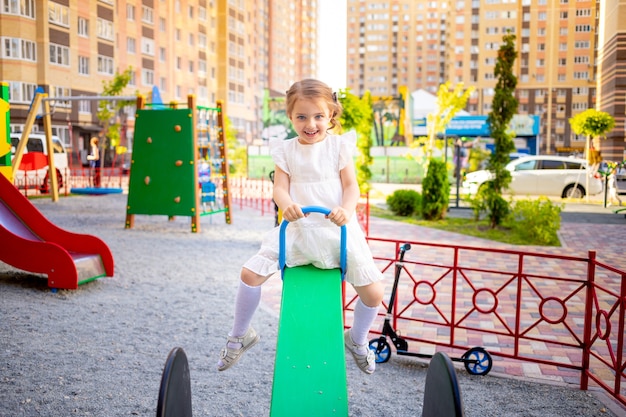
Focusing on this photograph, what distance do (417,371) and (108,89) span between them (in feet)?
41.8

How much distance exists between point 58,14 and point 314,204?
7474 millimetres

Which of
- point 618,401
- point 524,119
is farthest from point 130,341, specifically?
point 524,119

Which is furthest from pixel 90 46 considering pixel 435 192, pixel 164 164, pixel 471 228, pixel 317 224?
pixel 317 224

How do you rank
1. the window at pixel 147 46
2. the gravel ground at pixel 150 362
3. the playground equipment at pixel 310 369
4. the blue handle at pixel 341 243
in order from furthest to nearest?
the window at pixel 147 46 < the gravel ground at pixel 150 362 < the blue handle at pixel 341 243 < the playground equipment at pixel 310 369

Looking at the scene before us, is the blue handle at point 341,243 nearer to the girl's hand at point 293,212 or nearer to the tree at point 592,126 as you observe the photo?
the girl's hand at point 293,212

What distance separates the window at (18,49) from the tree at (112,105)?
4266 millimetres

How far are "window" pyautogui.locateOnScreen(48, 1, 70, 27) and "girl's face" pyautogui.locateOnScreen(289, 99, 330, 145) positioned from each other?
23.5ft

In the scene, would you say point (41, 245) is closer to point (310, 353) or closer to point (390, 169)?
point (310, 353)

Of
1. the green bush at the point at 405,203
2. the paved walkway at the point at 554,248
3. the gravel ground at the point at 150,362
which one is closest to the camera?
the gravel ground at the point at 150,362

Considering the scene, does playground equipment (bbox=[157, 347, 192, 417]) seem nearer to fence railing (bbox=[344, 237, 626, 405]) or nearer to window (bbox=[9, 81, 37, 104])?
fence railing (bbox=[344, 237, 626, 405])

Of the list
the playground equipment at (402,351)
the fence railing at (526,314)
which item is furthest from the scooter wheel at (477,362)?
the fence railing at (526,314)

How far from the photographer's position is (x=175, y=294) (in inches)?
233

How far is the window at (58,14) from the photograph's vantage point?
8.45 meters

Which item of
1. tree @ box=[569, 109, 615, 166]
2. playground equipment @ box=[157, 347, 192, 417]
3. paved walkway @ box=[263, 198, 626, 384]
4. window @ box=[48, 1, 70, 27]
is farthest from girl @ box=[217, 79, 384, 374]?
tree @ box=[569, 109, 615, 166]
